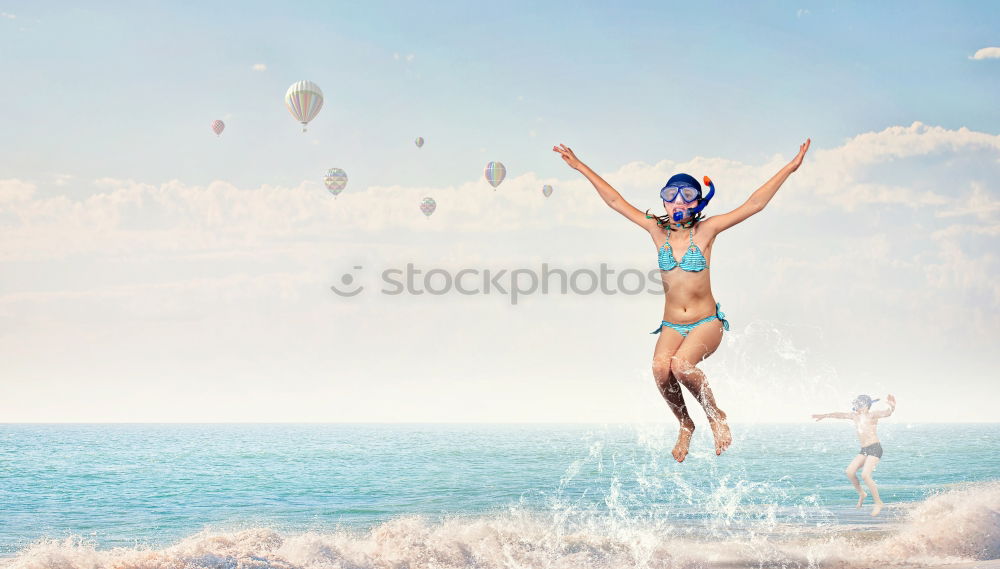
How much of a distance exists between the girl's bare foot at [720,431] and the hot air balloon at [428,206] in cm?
4809

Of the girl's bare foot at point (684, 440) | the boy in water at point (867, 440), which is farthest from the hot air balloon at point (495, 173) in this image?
the girl's bare foot at point (684, 440)

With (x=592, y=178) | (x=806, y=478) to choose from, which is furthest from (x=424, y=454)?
Answer: (x=592, y=178)

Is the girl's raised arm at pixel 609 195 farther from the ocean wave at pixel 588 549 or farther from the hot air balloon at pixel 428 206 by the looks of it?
the hot air balloon at pixel 428 206

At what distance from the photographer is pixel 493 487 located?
167ft

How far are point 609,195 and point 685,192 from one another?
688 mm

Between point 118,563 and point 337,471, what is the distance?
158ft

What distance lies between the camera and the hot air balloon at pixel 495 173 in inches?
1941

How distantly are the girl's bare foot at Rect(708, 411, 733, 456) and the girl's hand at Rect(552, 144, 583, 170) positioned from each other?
2.46m

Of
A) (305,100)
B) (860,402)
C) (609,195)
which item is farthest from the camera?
(305,100)

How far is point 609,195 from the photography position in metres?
7.63

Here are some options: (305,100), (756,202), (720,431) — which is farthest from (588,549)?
(305,100)

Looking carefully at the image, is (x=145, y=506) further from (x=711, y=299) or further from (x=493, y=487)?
(x=711, y=299)

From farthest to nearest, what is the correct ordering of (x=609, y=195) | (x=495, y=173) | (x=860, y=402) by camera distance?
(x=495, y=173) → (x=860, y=402) → (x=609, y=195)

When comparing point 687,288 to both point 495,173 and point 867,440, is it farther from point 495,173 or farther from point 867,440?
point 495,173
